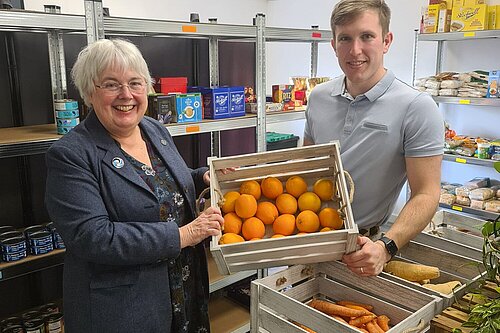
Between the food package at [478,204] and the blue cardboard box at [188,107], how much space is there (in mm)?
2364

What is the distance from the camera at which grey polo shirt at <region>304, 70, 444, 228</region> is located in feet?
4.86

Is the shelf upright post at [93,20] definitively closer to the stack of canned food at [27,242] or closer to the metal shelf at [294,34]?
the stack of canned food at [27,242]

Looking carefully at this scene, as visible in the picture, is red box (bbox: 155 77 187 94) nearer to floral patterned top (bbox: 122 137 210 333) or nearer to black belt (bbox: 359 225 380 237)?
floral patterned top (bbox: 122 137 210 333)

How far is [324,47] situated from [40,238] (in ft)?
12.2

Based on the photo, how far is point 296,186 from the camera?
1.47m

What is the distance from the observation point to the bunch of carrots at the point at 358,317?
1.26 metres

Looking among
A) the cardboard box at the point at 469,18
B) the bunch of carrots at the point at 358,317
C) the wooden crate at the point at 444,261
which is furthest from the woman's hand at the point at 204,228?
the cardboard box at the point at 469,18


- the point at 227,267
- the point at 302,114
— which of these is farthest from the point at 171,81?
the point at 227,267

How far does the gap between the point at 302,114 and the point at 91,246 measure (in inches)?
87.0

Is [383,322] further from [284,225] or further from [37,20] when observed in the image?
[37,20]

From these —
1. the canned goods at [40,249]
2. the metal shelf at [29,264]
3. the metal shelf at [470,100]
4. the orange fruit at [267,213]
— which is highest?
the metal shelf at [470,100]

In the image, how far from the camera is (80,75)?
60.2 inches

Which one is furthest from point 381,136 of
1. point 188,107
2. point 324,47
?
point 324,47

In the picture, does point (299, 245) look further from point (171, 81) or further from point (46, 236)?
point (171, 81)
